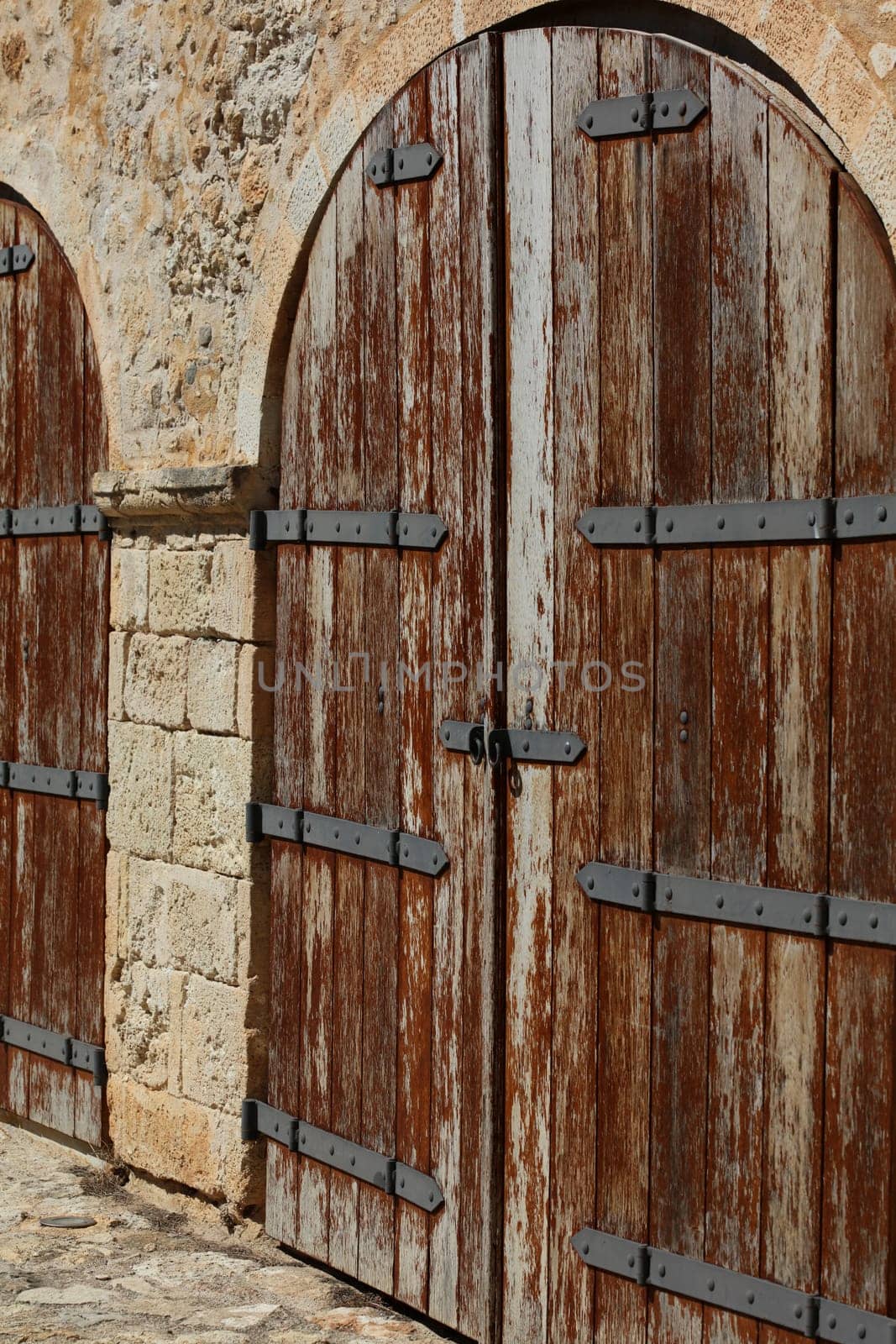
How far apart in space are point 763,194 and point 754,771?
3.53 ft

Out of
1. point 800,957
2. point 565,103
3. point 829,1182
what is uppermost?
point 565,103

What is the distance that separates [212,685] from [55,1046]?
4.75ft

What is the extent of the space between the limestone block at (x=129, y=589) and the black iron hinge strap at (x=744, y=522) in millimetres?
1748

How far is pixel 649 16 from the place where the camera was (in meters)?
3.29

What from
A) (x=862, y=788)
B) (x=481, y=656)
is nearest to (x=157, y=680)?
(x=481, y=656)

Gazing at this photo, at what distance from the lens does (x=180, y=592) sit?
452cm

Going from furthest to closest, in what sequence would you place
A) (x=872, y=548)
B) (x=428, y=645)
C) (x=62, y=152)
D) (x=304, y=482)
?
1. (x=62, y=152)
2. (x=304, y=482)
3. (x=428, y=645)
4. (x=872, y=548)

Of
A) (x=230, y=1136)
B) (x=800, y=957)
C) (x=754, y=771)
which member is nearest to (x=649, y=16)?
(x=754, y=771)

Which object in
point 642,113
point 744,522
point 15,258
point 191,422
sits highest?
point 15,258

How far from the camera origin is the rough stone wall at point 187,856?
427 centimetres

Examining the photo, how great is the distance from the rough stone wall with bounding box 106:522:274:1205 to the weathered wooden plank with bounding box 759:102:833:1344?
5.49 ft

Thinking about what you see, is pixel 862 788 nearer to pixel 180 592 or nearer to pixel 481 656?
pixel 481 656

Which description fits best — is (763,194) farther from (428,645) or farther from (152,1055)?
(152,1055)

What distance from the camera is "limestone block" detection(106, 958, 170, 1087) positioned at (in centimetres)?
460
